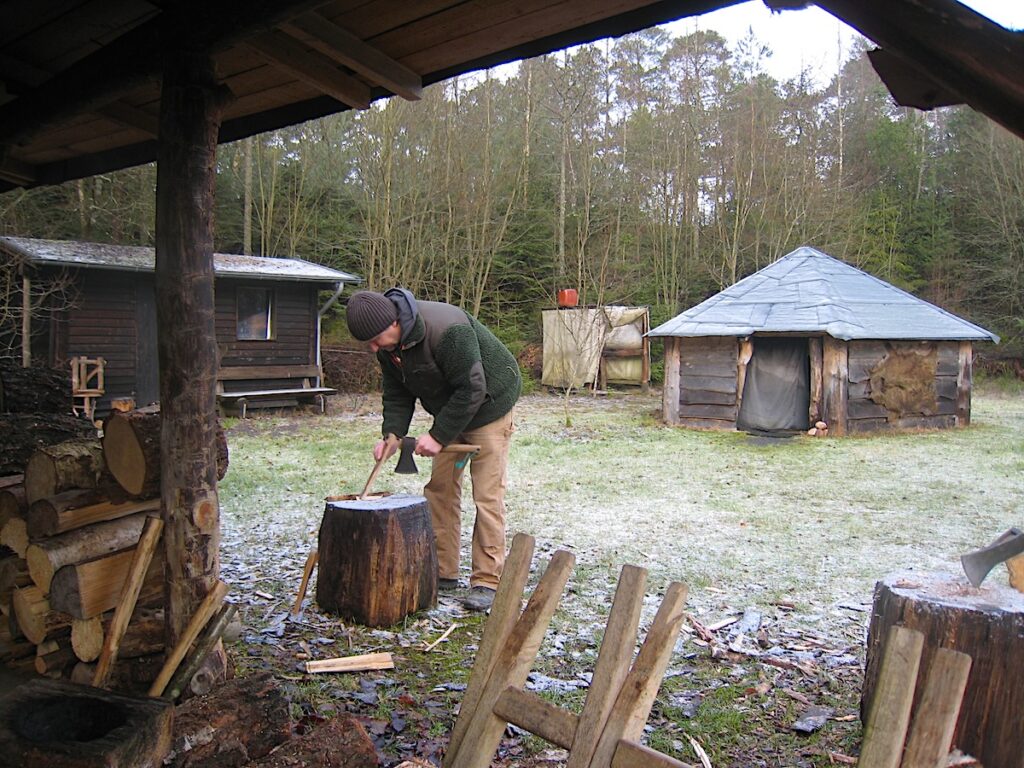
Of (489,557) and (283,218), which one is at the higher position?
(283,218)

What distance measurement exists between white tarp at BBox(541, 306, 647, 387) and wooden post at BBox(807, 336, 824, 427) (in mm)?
6811

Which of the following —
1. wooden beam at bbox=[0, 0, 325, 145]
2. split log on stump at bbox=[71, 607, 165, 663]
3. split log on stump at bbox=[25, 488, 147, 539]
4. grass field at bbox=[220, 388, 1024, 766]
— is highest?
wooden beam at bbox=[0, 0, 325, 145]

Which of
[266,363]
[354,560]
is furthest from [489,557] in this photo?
[266,363]

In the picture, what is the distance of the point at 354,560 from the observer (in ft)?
12.5

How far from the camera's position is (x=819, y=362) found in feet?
39.0

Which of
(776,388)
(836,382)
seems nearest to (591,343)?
(776,388)

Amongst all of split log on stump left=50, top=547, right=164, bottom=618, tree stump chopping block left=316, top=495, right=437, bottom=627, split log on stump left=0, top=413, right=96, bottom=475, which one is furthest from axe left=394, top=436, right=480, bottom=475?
split log on stump left=0, top=413, right=96, bottom=475

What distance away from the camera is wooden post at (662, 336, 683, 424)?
13.2m

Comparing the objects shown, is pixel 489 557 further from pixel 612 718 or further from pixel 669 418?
pixel 669 418

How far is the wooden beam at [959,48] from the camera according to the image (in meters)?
1.30

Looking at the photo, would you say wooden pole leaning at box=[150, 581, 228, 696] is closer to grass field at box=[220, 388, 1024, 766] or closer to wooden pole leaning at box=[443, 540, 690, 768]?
grass field at box=[220, 388, 1024, 766]

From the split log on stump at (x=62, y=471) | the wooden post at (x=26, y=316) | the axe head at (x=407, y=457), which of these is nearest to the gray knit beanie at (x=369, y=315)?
the axe head at (x=407, y=457)

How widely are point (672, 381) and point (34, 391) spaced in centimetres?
1032

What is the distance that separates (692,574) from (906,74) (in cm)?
387
